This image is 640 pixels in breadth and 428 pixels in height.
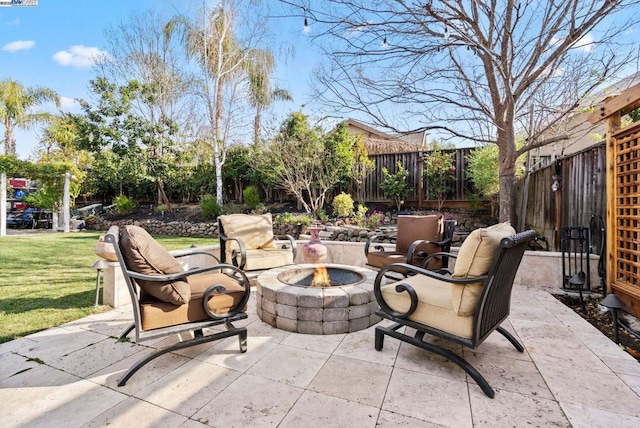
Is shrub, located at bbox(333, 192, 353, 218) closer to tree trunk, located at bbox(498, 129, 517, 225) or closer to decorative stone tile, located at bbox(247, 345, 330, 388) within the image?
tree trunk, located at bbox(498, 129, 517, 225)

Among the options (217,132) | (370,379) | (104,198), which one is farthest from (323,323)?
(104,198)

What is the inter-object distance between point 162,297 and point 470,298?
2014 millimetres

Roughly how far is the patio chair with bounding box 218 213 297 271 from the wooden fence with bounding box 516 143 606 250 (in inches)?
155

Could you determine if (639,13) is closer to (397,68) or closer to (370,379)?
(397,68)

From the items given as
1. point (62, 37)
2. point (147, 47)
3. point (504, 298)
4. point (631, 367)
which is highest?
point (147, 47)

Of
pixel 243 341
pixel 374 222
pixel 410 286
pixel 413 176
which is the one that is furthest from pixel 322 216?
pixel 410 286

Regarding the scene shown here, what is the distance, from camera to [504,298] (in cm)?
219

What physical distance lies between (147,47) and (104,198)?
7.84 metres

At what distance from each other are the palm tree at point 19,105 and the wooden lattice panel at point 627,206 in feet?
72.6

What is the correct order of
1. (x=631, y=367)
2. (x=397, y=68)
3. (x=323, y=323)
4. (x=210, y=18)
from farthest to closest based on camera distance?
(x=210, y=18) → (x=397, y=68) → (x=323, y=323) → (x=631, y=367)

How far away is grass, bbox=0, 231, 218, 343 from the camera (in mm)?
2910

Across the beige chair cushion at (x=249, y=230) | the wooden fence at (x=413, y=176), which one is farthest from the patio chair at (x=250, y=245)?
the wooden fence at (x=413, y=176)

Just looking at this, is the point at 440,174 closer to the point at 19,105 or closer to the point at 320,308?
the point at 320,308

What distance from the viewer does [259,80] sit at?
1337cm
